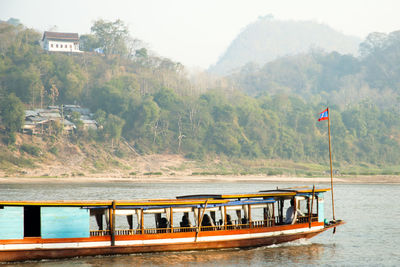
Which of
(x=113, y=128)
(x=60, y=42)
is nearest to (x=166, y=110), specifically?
(x=113, y=128)

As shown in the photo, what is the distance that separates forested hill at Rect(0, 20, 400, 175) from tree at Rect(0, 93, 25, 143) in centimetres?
13

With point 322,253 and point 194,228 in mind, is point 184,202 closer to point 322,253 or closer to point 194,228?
point 194,228

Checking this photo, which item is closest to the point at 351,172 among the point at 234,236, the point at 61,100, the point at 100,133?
the point at 100,133

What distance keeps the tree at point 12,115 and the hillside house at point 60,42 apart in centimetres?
3370

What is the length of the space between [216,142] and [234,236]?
64.3m

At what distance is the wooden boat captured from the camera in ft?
64.6

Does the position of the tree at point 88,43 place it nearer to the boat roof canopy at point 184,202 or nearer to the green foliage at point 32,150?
the green foliage at point 32,150

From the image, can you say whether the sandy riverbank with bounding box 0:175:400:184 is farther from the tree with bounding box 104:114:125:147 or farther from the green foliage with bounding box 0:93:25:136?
the green foliage with bounding box 0:93:25:136

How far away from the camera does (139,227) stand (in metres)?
21.8

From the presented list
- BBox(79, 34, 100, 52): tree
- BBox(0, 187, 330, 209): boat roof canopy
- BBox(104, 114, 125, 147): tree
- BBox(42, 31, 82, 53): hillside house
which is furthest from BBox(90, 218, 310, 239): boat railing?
BBox(79, 34, 100, 52): tree

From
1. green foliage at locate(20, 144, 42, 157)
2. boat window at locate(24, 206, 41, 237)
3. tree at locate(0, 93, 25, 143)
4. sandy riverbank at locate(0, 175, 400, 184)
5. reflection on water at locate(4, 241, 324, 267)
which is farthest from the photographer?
tree at locate(0, 93, 25, 143)

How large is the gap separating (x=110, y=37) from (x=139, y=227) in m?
99.8

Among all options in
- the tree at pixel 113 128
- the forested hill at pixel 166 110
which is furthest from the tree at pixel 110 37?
the tree at pixel 113 128

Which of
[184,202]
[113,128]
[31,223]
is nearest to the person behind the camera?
[31,223]
